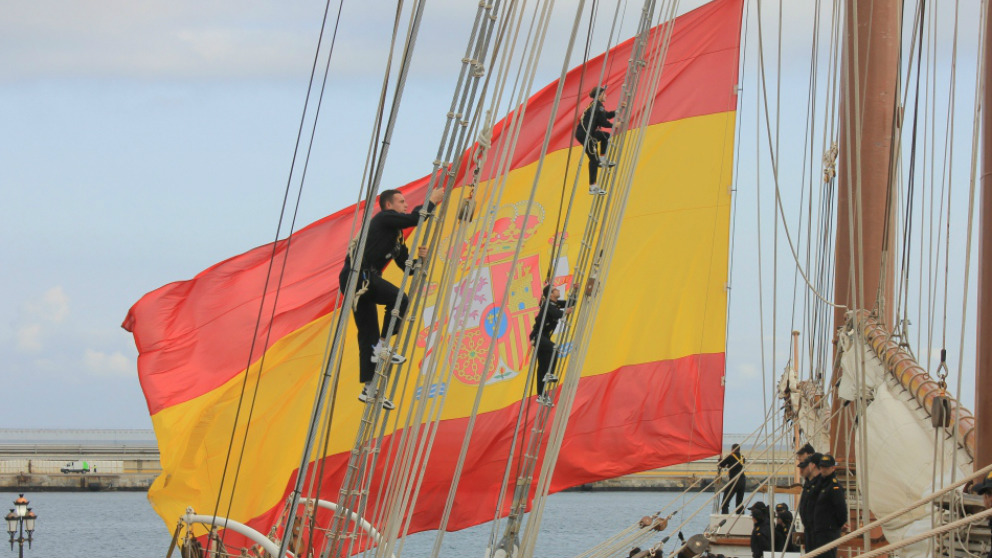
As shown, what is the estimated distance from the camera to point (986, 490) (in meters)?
6.17

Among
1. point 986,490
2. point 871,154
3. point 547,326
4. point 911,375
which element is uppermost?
point 871,154

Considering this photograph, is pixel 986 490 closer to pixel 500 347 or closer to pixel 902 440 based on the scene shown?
pixel 902 440

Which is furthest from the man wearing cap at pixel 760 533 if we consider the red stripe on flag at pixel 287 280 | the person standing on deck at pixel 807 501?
the red stripe on flag at pixel 287 280

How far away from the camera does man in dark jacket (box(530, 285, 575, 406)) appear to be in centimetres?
965

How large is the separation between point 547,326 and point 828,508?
3541mm

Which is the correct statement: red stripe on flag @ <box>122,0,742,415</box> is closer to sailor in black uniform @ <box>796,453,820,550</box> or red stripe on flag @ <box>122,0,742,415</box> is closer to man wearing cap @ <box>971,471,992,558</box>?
sailor in black uniform @ <box>796,453,820,550</box>

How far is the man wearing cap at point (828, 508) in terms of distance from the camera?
8.51 metres

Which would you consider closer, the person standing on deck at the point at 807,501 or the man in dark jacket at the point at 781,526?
the person standing on deck at the point at 807,501

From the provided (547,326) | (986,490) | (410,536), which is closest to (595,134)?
(547,326)

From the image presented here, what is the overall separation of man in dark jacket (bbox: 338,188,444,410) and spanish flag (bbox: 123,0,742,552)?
533 cm

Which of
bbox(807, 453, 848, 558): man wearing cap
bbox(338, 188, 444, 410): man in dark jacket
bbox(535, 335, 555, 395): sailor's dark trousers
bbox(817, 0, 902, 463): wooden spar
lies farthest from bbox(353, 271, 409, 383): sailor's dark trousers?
bbox(817, 0, 902, 463): wooden spar

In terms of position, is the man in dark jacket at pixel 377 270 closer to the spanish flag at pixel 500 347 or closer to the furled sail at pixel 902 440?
the furled sail at pixel 902 440

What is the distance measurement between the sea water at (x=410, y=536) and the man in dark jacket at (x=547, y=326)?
Result: 69.2ft

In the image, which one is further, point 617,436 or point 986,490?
point 617,436
